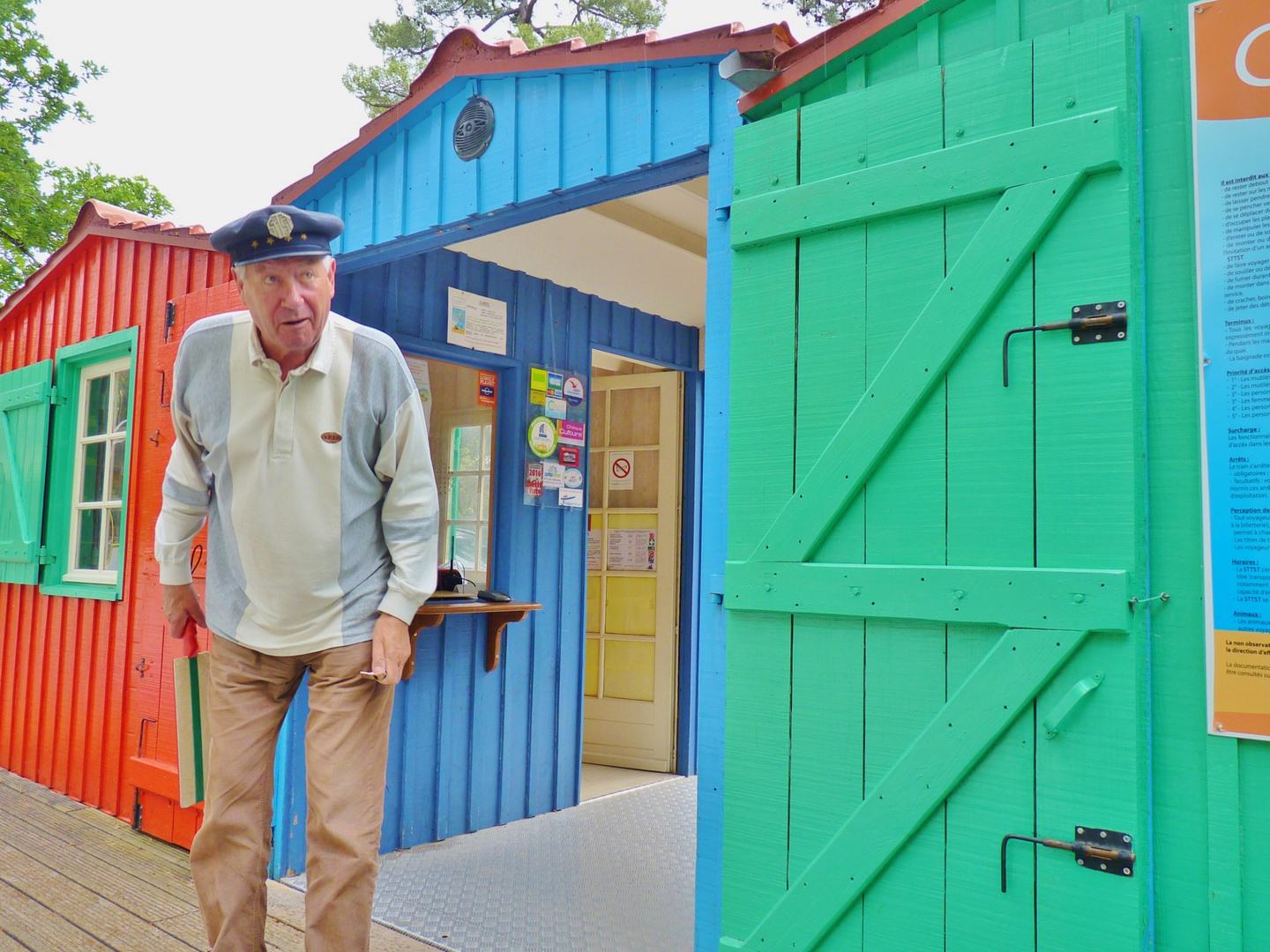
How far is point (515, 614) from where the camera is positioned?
436 cm

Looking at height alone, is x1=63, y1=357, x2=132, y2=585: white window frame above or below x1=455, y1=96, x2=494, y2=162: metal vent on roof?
below

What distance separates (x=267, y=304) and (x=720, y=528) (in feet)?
4.00

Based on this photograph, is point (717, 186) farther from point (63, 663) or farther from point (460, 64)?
point (63, 663)

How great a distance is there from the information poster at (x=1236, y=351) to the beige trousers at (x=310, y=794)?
169cm

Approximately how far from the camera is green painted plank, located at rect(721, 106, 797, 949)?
2209 mm

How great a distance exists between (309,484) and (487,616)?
2372 mm

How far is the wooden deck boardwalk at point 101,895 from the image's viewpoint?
9.63ft

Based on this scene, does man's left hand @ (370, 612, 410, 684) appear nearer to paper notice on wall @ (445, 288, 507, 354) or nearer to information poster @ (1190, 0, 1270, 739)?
information poster @ (1190, 0, 1270, 739)

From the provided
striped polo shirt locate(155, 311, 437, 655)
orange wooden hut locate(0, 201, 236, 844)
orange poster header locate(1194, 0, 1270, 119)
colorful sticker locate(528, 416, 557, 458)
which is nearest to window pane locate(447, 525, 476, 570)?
colorful sticker locate(528, 416, 557, 458)

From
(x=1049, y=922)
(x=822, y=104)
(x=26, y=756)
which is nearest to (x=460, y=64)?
(x=822, y=104)

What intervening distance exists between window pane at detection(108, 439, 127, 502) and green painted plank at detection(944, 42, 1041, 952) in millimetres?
4069

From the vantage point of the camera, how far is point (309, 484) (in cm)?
211

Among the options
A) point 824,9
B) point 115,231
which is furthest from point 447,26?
point 115,231

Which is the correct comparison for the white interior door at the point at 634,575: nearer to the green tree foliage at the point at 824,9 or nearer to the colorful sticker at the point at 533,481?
the colorful sticker at the point at 533,481
